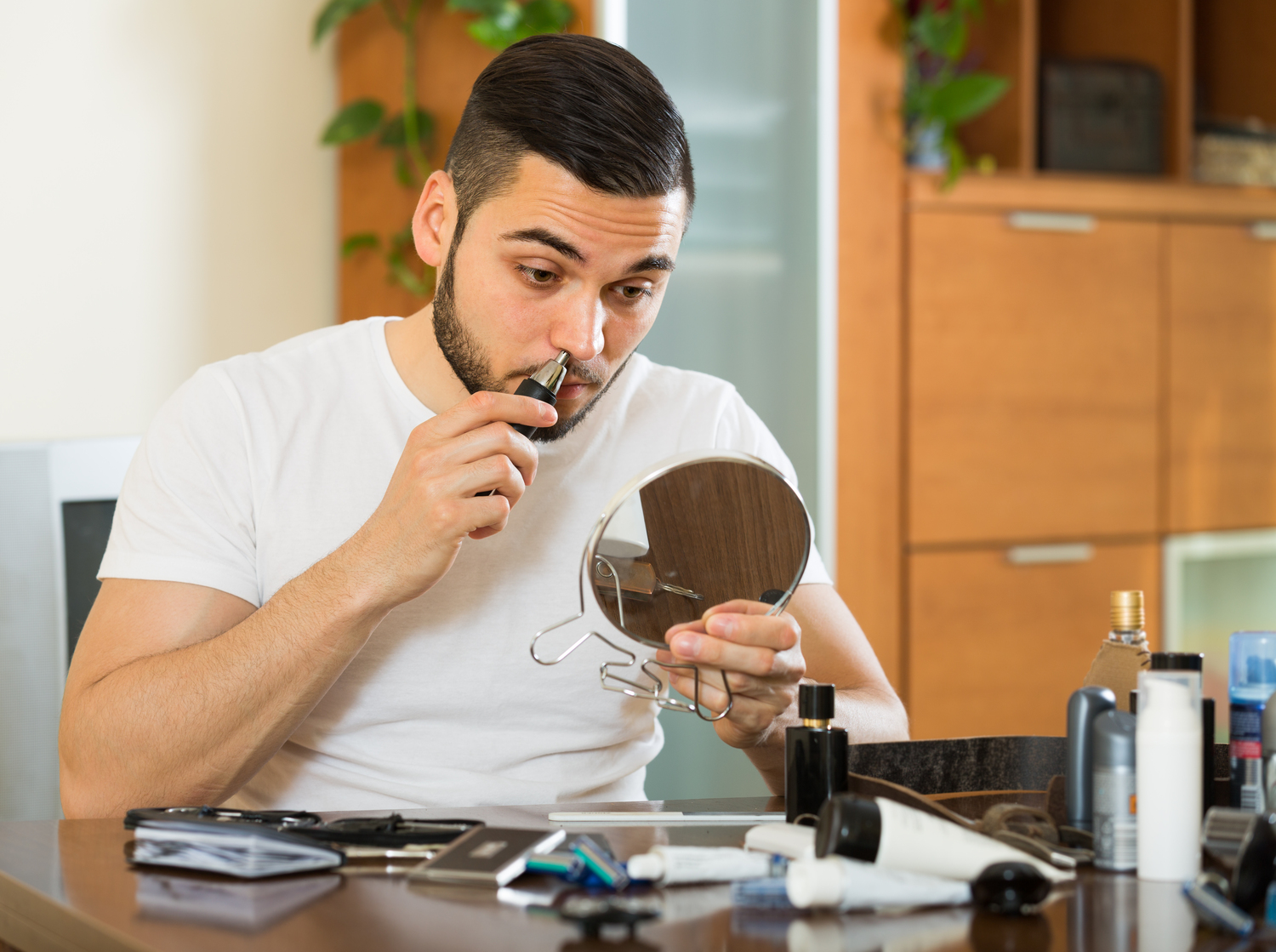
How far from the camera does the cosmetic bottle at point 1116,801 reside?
88 cm

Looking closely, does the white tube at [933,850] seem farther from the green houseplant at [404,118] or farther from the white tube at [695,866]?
the green houseplant at [404,118]

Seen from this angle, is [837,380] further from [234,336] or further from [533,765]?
[533,765]

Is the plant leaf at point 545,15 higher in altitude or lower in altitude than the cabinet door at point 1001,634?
higher

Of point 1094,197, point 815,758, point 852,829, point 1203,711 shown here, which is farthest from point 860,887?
point 1094,197

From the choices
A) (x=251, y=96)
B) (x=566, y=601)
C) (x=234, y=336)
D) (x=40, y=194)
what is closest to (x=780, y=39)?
(x=251, y=96)

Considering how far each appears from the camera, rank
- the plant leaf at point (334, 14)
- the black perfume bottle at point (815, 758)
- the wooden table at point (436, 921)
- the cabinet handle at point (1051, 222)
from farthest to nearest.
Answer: the cabinet handle at point (1051, 222), the plant leaf at point (334, 14), the black perfume bottle at point (815, 758), the wooden table at point (436, 921)

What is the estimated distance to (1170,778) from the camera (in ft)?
2.77

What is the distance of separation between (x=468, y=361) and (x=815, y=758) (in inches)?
22.2

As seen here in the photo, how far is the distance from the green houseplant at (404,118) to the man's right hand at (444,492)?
4.74ft

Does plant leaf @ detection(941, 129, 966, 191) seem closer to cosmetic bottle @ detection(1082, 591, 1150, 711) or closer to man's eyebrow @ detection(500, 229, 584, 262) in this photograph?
man's eyebrow @ detection(500, 229, 584, 262)

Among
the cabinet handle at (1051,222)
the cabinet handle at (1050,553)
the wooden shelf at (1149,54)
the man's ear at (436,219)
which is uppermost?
the wooden shelf at (1149,54)

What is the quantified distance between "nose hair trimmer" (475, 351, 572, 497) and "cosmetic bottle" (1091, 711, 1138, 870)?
0.52m

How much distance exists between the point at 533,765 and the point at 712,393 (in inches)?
18.9

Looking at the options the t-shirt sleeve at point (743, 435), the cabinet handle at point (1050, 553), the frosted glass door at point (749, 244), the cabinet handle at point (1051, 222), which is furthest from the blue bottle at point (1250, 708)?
the cabinet handle at point (1051, 222)
